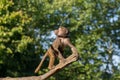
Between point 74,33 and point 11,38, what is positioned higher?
point 11,38

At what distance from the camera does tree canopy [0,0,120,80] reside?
89.8 ft

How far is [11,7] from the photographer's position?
88.9 ft

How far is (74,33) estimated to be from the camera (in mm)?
32688

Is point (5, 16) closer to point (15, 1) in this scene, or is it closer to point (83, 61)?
point (15, 1)

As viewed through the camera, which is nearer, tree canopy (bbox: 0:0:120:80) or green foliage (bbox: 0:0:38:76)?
green foliage (bbox: 0:0:38:76)

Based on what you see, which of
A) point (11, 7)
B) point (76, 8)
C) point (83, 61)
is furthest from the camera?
point (76, 8)

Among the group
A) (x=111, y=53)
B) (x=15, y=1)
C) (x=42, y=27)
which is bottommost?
(x=111, y=53)

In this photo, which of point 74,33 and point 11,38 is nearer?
point 11,38

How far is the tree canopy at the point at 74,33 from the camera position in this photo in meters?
27.4

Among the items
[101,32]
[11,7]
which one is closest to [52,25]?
[101,32]

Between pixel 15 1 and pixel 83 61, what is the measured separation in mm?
5893

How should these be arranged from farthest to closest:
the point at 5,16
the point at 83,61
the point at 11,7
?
the point at 83,61 < the point at 11,7 < the point at 5,16

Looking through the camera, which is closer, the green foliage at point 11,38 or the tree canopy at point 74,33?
the green foliage at point 11,38

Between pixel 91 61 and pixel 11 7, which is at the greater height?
pixel 11 7
